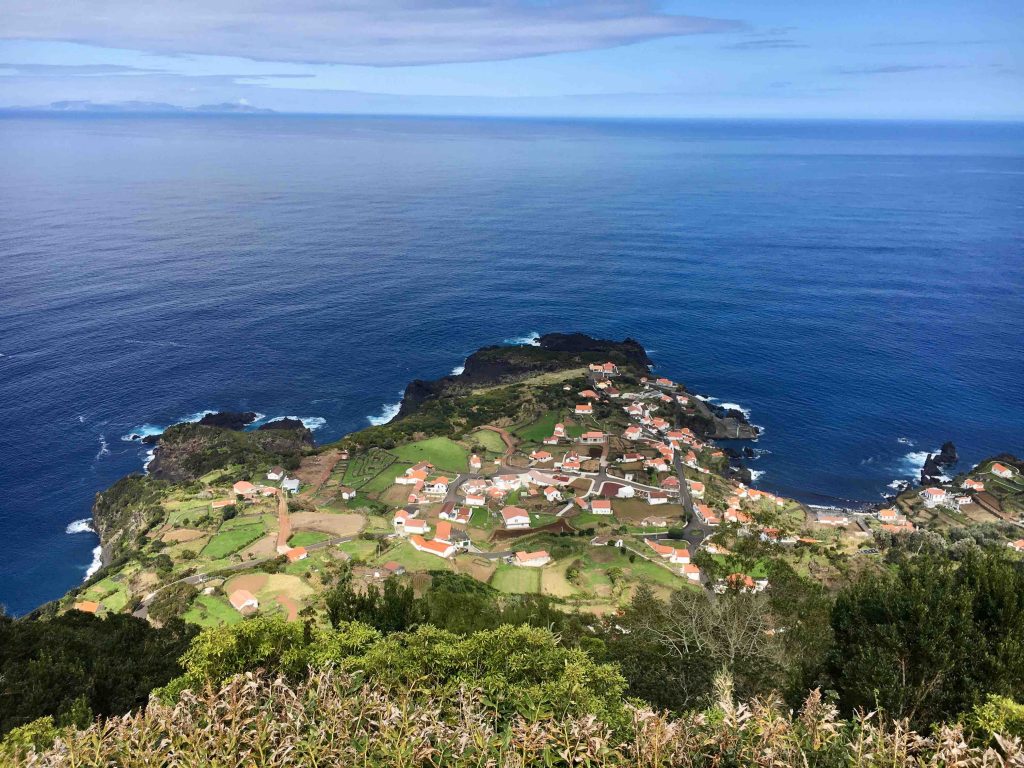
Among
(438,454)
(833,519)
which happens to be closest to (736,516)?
(833,519)

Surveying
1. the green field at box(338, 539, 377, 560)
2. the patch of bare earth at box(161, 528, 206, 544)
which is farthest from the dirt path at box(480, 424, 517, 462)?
the patch of bare earth at box(161, 528, 206, 544)

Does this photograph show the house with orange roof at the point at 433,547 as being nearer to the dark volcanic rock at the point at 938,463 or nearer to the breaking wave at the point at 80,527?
the breaking wave at the point at 80,527

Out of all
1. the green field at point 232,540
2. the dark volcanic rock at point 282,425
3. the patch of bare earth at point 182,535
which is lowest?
the patch of bare earth at point 182,535

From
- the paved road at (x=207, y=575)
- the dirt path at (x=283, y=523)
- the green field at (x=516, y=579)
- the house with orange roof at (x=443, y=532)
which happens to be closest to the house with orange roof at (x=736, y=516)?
the green field at (x=516, y=579)

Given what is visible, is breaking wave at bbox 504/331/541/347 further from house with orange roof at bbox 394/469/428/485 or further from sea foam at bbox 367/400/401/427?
house with orange roof at bbox 394/469/428/485

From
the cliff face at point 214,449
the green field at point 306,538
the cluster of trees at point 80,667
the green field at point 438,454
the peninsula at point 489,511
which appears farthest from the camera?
the green field at point 438,454

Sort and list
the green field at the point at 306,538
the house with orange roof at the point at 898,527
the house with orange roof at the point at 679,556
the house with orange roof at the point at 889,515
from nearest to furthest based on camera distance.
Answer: the house with orange roof at the point at 679,556 < the green field at the point at 306,538 < the house with orange roof at the point at 898,527 < the house with orange roof at the point at 889,515

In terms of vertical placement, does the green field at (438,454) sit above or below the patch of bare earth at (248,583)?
above
